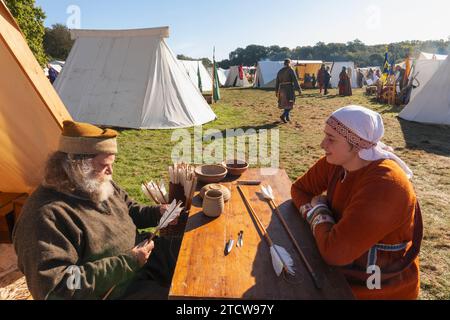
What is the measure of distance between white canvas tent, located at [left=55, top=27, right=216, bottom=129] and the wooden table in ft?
20.9

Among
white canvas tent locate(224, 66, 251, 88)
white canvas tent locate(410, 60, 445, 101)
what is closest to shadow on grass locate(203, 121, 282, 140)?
white canvas tent locate(410, 60, 445, 101)

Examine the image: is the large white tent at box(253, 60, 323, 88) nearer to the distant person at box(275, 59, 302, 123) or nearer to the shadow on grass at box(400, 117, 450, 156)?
the distant person at box(275, 59, 302, 123)

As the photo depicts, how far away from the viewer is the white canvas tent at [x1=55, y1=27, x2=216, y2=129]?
783 cm

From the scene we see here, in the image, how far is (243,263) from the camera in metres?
1.38

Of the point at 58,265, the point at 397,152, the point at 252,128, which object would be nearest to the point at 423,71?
the point at 397,152

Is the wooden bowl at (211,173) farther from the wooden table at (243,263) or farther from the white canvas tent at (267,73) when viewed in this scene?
the white canvas tent at (267,73)

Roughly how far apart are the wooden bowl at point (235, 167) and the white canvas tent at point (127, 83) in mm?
5530

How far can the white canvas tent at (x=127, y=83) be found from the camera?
7.83m

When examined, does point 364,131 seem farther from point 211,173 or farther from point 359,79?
point 359,79

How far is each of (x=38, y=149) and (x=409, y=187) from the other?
259 centimetres

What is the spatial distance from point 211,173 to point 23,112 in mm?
1437

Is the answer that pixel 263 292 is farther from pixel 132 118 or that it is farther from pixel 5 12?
pixel 132 118
